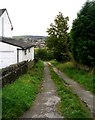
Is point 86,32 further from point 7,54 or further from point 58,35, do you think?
point 58,35

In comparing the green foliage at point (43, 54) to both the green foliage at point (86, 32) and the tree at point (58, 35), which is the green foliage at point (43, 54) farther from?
the green foliage at point (86, 32)

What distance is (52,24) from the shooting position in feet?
170

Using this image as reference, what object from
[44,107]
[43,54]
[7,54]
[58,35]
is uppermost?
[58,35]

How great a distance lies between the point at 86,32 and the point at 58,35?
2190 centimetres

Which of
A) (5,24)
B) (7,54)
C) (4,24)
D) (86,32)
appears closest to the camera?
(86,32)

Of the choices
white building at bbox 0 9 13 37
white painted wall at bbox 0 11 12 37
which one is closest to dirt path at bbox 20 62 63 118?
white building at bbox 0 9 13 37

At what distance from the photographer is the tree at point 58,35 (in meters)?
51.2

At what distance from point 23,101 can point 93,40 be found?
50.8 ft

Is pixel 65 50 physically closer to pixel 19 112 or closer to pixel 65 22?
pixel 65 22

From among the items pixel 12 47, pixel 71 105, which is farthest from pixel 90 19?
pixel 71 105

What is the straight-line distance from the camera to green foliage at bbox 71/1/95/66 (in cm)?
2847

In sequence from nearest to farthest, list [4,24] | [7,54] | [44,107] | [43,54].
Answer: [44,107]
[7,54]
[4,24]
[43,54]

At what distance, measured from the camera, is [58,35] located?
170 feet

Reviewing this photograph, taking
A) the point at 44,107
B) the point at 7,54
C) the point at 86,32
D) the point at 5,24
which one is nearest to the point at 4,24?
the point at 5,24
